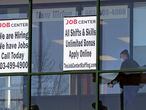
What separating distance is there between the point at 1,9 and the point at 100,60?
7.76 ft

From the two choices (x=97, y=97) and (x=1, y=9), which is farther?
(x=1, y=9)

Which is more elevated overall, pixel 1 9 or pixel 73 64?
pixel 1 9

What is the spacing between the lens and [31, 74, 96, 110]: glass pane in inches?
411

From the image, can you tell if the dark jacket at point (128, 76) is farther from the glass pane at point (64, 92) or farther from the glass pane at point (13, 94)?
the glass pane at point (13, 94)

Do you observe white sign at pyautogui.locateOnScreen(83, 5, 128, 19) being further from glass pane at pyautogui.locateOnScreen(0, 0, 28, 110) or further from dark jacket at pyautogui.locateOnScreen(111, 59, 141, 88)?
glass pane at pyautogui.locateOnScreen(0, 0, 28, 110)

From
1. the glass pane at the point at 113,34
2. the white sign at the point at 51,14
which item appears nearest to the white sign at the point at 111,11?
the glass pane at the point at 113,34

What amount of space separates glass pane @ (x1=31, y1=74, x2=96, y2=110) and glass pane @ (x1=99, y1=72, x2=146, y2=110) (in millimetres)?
233

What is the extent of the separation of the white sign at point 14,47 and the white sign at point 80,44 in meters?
0.87

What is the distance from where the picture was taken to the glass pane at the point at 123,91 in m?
10.2

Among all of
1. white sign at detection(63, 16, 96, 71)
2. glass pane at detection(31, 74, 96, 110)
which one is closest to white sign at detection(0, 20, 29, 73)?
glass pane at detection(31, 74, 96, 110)

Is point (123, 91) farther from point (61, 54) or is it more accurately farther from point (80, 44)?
point (61, 54)

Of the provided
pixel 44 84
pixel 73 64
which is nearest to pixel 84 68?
pixel 73 64

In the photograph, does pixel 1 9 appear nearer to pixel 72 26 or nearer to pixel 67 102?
pixel 72 26

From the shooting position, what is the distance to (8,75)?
10.9 m
